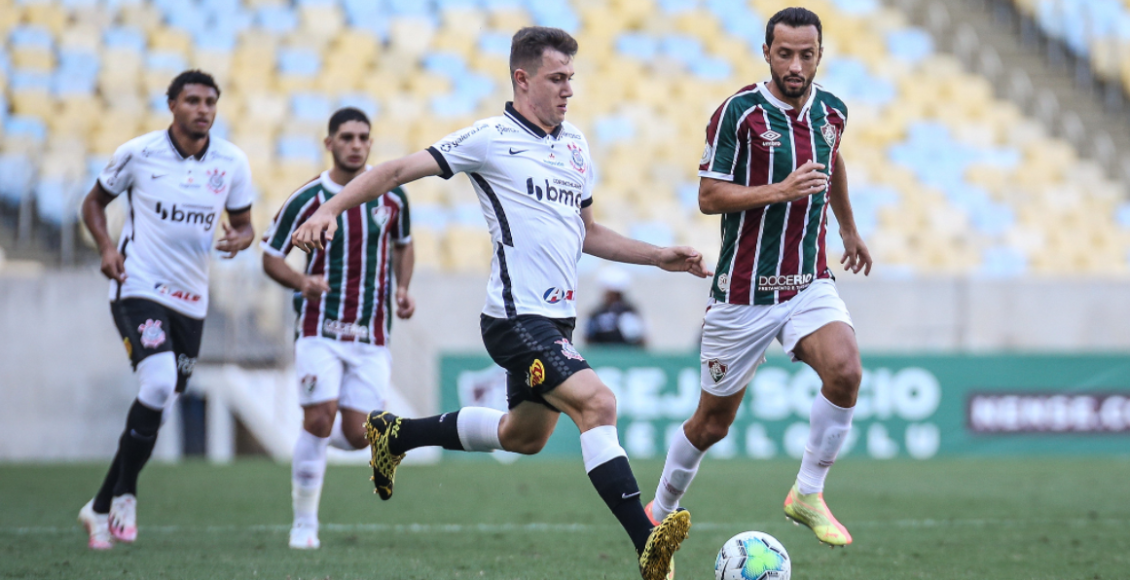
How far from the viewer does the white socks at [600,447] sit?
16.3ft

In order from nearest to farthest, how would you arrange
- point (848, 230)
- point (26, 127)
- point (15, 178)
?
Answer: point (848, 230)
point (15, 178)
point (26, 127)

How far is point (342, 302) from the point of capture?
7.28m

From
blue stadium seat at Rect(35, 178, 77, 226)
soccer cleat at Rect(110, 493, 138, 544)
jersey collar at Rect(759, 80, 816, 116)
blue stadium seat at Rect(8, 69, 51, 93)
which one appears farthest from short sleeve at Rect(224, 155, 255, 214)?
blue stadium seat at Rect(8, 69, 51, 93)

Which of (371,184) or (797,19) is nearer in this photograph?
(371,184)

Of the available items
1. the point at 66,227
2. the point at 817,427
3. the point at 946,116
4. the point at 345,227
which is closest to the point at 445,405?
the point at 66,227

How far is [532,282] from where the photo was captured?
5.29 m

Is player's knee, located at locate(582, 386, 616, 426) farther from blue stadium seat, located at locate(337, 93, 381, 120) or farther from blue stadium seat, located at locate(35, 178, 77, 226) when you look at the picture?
blue stadium seat, located at locate(337, 93, 381, 120)

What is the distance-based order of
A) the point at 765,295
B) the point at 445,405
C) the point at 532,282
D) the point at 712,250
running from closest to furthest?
the point at 532,282
the point at 765,295
the point at 445,405
the point at 712,250

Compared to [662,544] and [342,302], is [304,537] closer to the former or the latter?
[342,302]

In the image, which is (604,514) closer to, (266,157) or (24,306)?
(24,306)

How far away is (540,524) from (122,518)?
2.53 metres

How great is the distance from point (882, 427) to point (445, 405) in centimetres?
492

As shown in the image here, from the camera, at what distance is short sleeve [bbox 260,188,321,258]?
7242 millimetres

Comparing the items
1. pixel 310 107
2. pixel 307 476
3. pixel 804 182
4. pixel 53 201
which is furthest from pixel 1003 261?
pixel 804 182
